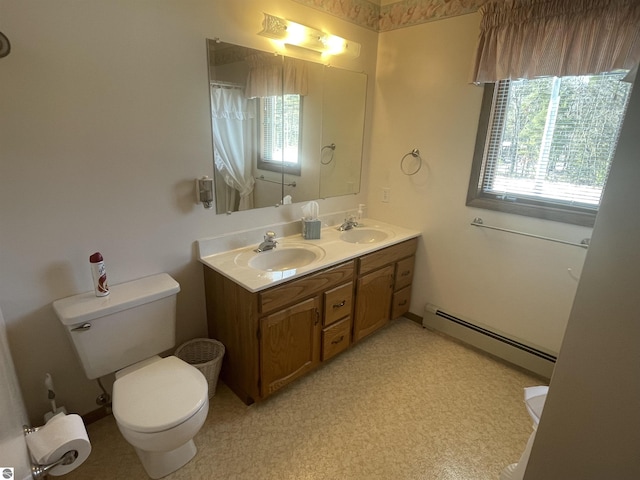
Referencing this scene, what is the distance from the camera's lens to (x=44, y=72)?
131 centimetres

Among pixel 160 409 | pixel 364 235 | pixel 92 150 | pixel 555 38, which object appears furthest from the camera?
pixel 364 235

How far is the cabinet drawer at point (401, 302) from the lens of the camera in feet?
8.59

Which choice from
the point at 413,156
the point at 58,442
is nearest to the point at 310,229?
the point at 413,156

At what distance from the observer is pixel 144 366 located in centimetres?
161

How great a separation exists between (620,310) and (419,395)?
1.77 metres

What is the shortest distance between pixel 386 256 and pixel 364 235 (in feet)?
1.14

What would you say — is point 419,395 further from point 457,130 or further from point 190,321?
point 457,130

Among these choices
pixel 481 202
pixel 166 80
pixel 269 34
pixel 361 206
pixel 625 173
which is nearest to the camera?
pixel 625 173

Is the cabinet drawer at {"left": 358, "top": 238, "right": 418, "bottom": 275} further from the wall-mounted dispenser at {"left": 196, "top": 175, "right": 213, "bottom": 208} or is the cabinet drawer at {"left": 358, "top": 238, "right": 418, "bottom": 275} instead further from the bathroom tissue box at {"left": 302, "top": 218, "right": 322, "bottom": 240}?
the wall-mounted dispenser at {"left": 196, "top": 175, "right": 213, "bottom": 208}

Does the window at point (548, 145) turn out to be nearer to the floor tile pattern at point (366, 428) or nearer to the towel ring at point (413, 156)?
the towel ring at point (413, 156)

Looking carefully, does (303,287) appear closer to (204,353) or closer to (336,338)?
(336,338)

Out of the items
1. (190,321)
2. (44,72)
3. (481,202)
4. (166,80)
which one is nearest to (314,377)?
(190,321)

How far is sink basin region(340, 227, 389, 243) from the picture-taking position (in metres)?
2.56

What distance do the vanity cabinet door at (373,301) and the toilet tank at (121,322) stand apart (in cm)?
116
